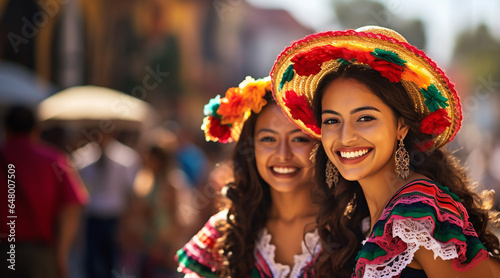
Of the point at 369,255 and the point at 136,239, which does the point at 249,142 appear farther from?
the point at 136,239

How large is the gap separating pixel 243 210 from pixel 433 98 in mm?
1426

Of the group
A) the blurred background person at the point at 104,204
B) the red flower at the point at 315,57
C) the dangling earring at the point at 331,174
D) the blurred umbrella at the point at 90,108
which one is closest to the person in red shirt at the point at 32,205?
the blurred background person at the point at 104,204

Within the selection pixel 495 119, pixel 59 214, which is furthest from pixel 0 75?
pixel 495 119

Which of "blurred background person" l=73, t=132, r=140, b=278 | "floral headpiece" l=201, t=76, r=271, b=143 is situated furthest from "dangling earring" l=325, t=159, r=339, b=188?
"blurred background person" l=73, t=132, r=140, b=278

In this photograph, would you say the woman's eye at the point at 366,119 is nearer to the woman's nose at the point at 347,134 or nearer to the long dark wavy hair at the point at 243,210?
the woman's nose at the point at 347,134

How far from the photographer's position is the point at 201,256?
12.0 feet

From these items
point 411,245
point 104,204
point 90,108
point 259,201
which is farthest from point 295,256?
point 90,108

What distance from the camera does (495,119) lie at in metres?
26.1

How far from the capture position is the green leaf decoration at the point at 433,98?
2.74 meters

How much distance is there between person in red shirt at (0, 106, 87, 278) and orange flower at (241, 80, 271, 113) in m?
2.29

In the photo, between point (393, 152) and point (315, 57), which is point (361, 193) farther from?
point (315, 57)

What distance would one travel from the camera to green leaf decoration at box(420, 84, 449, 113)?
2.74 m

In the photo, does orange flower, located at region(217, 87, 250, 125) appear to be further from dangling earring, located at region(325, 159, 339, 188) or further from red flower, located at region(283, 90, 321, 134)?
dangling earring, located at region(325, 159, 339, 188)

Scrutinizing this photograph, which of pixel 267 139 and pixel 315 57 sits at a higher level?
pixel 315 57
